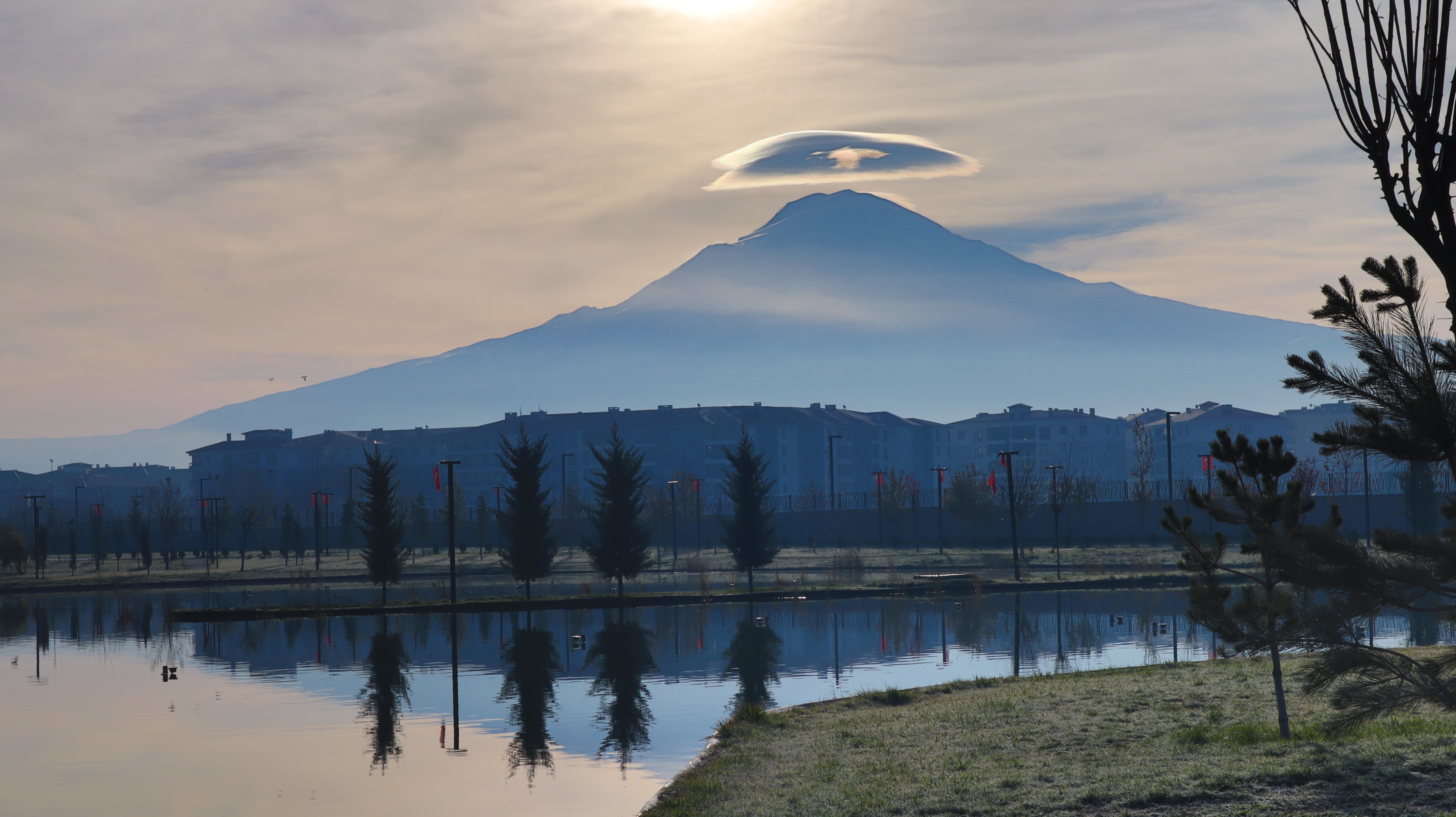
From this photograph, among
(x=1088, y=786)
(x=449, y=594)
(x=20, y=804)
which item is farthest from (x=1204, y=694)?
(x=449, y=594)

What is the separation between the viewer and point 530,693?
22375mm

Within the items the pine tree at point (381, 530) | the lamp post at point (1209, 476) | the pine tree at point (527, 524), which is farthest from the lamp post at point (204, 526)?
the lamp post at point (1209, 476)

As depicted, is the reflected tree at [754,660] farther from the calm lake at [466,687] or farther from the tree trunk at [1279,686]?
the tree trunk at [1279,686]

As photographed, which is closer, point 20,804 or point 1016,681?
point 20,804

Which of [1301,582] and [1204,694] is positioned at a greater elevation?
[1301,582]

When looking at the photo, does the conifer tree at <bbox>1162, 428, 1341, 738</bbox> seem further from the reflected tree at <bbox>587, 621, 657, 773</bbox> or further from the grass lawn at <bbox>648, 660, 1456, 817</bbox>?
the reflected tree at <bbox>587, 621, 657, 773</bbox>

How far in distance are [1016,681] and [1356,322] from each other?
46.4 feet

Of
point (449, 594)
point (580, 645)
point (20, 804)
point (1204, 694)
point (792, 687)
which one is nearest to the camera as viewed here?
point (20, 804)

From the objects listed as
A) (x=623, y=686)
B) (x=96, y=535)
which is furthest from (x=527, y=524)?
(x=96, y=535)

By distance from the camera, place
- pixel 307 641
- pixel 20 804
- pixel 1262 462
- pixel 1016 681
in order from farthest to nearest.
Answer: pixel 307 641 → pixel 1016 681 → pixel 20 804 → pixel 1262 462

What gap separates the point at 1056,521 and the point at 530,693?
140 feet

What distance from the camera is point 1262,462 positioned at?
1330cm

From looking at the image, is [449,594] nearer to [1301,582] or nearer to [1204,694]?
[1204,694]

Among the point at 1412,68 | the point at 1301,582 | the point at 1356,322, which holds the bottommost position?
the point at 1301,582
